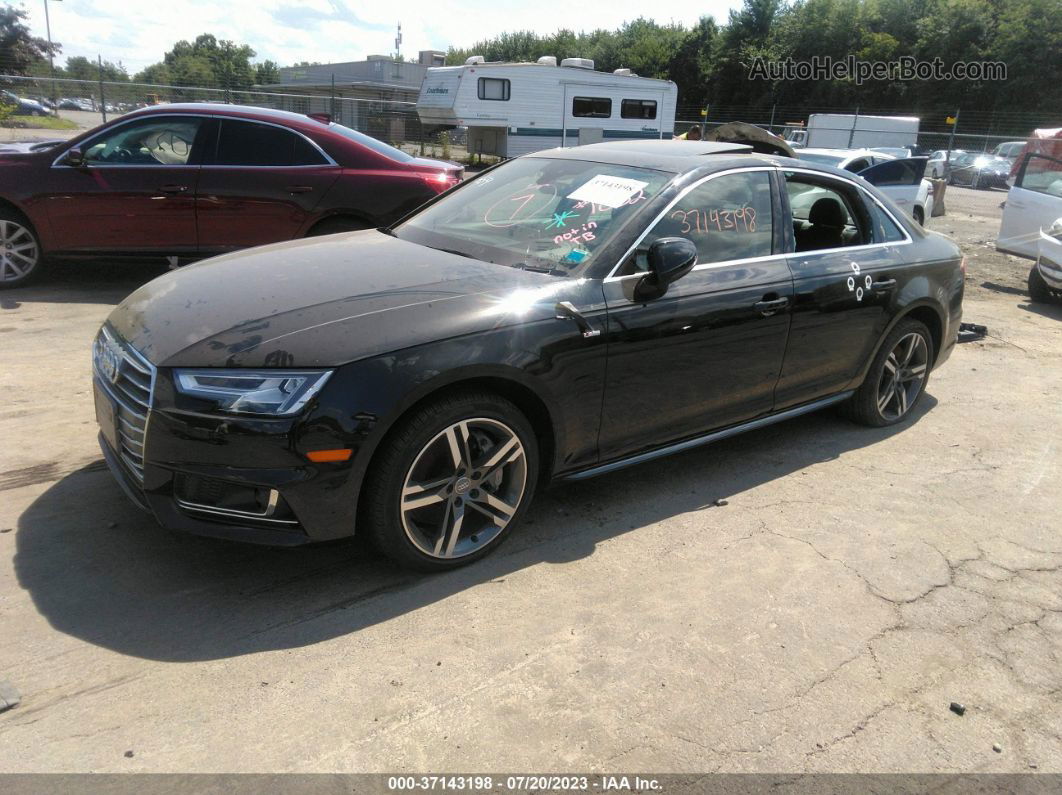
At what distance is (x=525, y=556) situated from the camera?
137 inches

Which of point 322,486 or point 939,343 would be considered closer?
point 322,486

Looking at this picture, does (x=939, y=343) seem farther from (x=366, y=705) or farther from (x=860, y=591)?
(x=366, y=705)

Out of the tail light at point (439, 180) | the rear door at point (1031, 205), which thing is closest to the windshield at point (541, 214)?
the tail light at point (439, 180)

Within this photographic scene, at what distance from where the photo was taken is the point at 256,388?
278cm

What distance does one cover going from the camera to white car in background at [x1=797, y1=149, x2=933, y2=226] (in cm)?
1213

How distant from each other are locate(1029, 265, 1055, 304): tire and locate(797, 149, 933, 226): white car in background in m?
2.78

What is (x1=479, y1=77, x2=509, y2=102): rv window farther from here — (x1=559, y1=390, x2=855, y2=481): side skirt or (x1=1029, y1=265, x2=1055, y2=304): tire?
(x1=559, y1=390, x2=855, y2=481): side skirt

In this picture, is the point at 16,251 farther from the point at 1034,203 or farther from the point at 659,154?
the point at 1034,203

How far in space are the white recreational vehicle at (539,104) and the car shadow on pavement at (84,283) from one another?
63.9 feet

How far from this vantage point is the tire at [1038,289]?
9.41 m

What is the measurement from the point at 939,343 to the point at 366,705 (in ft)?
14.6

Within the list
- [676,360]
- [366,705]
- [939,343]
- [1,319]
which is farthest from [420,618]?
[1,319]

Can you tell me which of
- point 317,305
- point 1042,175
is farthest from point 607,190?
point 1042,175

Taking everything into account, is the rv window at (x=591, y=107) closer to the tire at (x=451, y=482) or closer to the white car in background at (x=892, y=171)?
the white car in background at (x=892, y=171)
